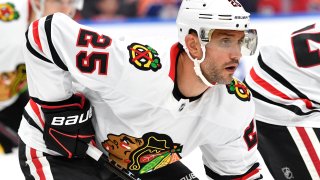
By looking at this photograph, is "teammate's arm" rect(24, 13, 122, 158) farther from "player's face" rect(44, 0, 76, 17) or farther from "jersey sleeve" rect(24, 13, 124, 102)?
"player's face" rect(44, 0, 76, 17)

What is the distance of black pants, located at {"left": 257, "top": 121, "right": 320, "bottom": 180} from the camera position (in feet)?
10.4

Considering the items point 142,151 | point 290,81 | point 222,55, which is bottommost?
point 142,151

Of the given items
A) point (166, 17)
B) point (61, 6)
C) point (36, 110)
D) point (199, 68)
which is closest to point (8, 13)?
point (61, 6)

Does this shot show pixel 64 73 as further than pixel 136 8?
No

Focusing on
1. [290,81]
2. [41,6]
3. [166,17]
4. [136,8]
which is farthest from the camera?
[136,8]

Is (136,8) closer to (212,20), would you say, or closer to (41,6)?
(41,6)

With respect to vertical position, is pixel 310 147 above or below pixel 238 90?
below

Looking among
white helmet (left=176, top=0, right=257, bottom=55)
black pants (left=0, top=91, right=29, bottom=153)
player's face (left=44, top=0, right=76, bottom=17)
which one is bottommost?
black pants (left=0, top=91, right=29, bottom=153)

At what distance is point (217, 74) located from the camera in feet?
8.40

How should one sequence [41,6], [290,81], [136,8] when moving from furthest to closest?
1. [136,8]
2. [41,6]
3. [290,81]

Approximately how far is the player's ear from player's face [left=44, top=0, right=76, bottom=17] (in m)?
1.46

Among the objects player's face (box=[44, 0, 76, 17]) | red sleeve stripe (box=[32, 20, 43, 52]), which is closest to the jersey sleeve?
red sleeve stripe (box=[32, 20, 43, 52])

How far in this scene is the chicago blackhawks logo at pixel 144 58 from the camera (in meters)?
2.60

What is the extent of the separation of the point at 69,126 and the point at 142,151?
32 cm
